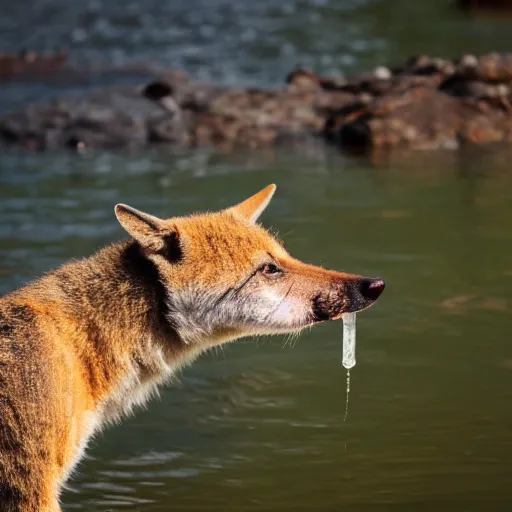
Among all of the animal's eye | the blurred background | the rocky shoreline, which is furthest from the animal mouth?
the rocky shoreline

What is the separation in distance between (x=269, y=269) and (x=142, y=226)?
71 cm

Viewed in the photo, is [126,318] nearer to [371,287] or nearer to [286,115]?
[371,287]

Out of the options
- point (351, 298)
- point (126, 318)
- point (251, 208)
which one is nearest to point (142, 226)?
point (126, 318)

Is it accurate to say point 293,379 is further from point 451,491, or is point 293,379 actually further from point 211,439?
point 451,491

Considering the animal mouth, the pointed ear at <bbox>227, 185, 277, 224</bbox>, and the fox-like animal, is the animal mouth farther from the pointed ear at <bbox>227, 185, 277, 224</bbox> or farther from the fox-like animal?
the pointed ear at <bbox>227, 185, 277, 224</bbox>

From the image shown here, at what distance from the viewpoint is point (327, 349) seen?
8.48 metres

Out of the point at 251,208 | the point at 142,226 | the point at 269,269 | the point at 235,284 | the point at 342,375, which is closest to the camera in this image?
the point at 142,226

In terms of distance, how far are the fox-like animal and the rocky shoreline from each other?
900cm

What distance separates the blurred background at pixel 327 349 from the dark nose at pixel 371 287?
111 cm

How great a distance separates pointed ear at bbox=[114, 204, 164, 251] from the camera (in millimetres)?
5602

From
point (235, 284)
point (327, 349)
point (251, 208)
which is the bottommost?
point (327, 349)

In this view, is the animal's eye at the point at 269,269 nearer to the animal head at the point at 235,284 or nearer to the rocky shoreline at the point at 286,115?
the animal head at the point at 235,284

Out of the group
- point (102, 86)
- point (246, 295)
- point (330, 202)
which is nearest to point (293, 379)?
point (246, 295)

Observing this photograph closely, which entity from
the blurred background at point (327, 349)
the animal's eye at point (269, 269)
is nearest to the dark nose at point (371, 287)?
the animal's eye at point (269, 269)
